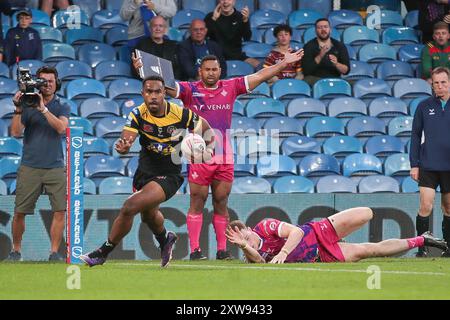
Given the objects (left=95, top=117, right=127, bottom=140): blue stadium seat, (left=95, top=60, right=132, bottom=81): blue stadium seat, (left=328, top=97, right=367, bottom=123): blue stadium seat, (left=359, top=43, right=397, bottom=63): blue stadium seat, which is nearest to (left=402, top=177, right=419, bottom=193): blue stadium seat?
(left=328, top=97, right=367, bottom=123): blue stadium seat

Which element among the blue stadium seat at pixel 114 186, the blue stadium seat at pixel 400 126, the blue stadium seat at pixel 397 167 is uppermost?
the blue stadium seat at pixel 400 126

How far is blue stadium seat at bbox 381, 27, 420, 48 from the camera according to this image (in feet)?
60.6

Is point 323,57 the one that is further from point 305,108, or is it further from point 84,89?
point 84,89

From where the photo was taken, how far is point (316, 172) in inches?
609

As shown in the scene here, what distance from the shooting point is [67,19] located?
58.5 ft

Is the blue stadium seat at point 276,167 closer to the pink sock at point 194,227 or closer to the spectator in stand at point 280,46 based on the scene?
the spectator in stand at point 280,46

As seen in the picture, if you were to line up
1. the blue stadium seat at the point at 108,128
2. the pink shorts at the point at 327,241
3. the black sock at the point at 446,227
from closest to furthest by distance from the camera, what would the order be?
the pink shorts at the point at 327,241 → the black sock at the point at 446,227 → the blue stadium seat at the point at 108,128

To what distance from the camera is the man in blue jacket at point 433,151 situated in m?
12.9

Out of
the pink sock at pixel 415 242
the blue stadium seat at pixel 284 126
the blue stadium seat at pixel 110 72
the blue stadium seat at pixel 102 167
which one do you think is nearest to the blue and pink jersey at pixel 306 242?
the pink sock at pixel 415 242

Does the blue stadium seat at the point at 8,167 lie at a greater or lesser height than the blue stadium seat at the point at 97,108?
lesser

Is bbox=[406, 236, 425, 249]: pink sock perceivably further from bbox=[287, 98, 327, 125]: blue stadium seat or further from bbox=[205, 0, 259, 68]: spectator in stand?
bbox=[205, 0, 259, 68]: spectator in stand

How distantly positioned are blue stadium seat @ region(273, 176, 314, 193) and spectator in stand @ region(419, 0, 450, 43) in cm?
443

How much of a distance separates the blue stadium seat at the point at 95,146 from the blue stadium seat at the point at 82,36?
2.58m

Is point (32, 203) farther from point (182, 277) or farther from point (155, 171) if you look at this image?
point (182, 277)
